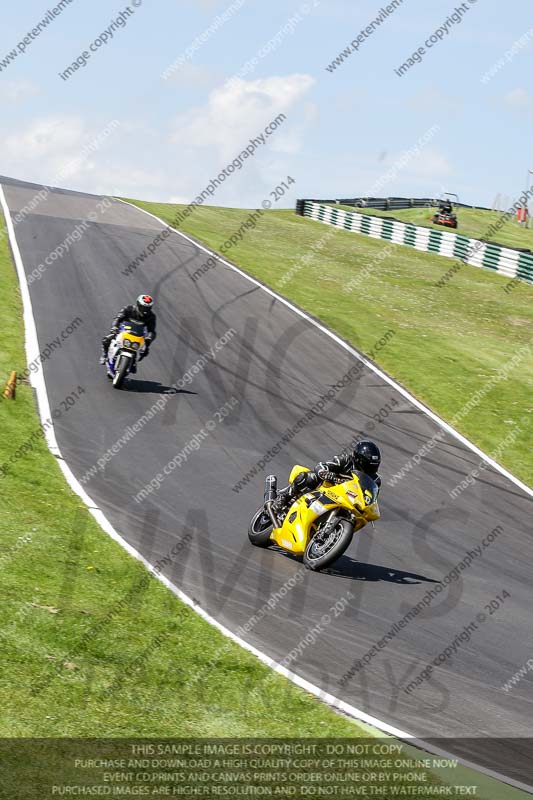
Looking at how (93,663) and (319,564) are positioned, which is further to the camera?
(319,564)

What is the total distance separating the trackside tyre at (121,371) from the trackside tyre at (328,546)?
325 inches

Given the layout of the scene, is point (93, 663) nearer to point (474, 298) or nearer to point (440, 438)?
point (440, 438)

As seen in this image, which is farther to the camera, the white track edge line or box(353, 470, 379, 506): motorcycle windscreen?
box(353, 470, 379, 506): motorcycle windscreen

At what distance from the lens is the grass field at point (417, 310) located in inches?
861

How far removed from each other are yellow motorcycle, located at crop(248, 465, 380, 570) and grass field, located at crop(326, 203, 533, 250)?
4373 centimetres

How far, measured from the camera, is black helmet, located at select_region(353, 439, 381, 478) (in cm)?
1157

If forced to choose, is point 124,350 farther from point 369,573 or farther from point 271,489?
point 369,573

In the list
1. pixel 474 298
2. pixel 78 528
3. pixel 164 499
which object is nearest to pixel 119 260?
pixel 474 298

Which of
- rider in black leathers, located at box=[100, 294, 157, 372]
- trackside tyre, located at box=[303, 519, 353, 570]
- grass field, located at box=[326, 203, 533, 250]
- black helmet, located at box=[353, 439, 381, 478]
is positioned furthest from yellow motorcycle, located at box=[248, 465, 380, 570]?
grass field, located at box=[326, 203, 533, 250]

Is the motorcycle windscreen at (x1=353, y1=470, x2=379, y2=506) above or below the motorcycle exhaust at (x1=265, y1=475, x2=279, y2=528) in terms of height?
above

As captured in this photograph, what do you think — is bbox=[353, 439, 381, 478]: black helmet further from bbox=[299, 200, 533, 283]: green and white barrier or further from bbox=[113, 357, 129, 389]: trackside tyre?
bbox=[299, 200, 533, 283]: green and white barrier

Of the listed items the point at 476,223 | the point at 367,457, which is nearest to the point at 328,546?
the point at 367,457

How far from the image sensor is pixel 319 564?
37.5 feet

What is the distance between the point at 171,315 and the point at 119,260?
20.7 ft
